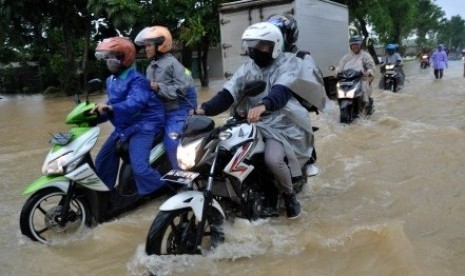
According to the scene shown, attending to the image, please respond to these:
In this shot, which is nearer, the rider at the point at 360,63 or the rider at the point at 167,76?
the rider at the point at 167,76

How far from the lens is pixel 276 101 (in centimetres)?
390

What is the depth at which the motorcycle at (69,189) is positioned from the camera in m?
4.30

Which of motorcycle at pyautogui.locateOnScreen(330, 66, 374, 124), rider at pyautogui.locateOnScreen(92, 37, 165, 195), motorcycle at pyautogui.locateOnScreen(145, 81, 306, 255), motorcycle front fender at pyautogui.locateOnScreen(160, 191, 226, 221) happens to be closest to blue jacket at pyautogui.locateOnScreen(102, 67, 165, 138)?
rider at pyautogui.locateOnScreen(92, 37, 165, 195)

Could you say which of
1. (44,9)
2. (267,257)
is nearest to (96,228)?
(267,257)

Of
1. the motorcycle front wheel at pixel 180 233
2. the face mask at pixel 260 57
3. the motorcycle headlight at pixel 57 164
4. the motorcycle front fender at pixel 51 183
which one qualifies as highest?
the face mask at pixel 260 57

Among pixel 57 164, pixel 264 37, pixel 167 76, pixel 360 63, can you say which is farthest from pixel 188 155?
pixel 360 63

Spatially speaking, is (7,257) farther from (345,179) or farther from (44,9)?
(44,9)

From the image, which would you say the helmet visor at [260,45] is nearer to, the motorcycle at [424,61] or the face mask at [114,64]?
the face mask at [114,64]

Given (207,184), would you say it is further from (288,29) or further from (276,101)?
(288,29)

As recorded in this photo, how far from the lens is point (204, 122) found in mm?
3557

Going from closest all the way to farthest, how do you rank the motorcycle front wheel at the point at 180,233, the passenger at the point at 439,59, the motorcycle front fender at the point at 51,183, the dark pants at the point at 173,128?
the motorcycle front wheel at the point at 180,233 → the motorcycle front fender at the point at 51,183 → the dark pants at the point at 173,128 → the passenger at the point at 439,59

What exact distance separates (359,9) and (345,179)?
2128cm

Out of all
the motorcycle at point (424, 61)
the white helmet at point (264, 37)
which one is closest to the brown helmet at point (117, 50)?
the white helmet at point (264, 37)

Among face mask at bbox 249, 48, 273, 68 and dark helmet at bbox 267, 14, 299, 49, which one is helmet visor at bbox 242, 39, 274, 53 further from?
dark helmet at bbox 267, 14, 299, 49
